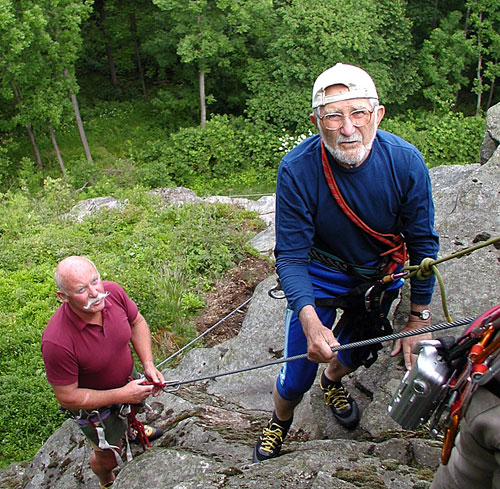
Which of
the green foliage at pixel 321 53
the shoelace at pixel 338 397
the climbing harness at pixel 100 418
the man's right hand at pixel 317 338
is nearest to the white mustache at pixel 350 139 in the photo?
the man's right hand at pixel 317 338

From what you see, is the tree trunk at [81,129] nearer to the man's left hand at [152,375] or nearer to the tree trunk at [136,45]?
the tree trunk at [136,45]

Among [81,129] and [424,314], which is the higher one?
[81,129]

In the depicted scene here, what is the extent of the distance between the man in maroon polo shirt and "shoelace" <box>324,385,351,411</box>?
1068mm

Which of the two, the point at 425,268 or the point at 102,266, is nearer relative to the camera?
the point at 425,268

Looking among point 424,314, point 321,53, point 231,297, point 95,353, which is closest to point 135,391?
point 95,353

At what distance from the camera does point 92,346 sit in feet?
9.19

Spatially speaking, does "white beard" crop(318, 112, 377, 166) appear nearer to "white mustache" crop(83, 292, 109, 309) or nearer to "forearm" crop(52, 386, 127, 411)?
"white mustache" crop(83, 292, 109, 309)

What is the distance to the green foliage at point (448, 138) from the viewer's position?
15.7 meters

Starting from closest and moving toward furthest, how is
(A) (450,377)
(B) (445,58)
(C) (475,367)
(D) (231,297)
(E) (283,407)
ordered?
1. (C) (475,367)
2. (A) (450,377)
3. (E) (283,407)
4. (D) (231,297)
5. (B) (445,58)

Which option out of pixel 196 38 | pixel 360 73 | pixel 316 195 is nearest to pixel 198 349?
pixel 316 195

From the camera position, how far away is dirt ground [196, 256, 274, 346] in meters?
5.44

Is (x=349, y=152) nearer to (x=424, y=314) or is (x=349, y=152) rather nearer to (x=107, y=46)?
(x=424, y=314)

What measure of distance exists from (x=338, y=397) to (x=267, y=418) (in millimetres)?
667

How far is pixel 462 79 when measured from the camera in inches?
693
